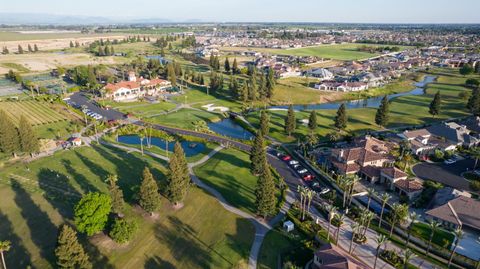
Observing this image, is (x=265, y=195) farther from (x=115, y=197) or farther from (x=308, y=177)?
(x=115, y=197)

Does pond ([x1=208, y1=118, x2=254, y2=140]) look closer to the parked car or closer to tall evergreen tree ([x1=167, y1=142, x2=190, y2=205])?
the parked car

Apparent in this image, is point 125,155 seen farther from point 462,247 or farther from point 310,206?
point 462,247

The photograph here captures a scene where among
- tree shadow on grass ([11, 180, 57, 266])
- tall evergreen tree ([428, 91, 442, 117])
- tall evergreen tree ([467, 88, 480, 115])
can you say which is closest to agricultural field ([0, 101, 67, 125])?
tree shadow on grass ([11, 180, 57, 266])

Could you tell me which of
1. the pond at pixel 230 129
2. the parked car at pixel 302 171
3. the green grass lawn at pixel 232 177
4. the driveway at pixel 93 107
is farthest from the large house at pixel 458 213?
the driveway at pixel 93 107

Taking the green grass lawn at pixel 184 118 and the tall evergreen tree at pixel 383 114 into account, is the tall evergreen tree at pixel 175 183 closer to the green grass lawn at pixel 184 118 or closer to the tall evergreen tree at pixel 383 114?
the green grass lawn at pixel 184 118

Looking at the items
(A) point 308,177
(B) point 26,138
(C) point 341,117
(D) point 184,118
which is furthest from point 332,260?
(D) point 184,118

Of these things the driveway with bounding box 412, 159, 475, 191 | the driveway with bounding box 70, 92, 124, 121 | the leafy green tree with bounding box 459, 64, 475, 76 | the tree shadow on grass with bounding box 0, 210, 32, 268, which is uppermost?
the leafy green tree with bounding box 459, 64, 475, 76
